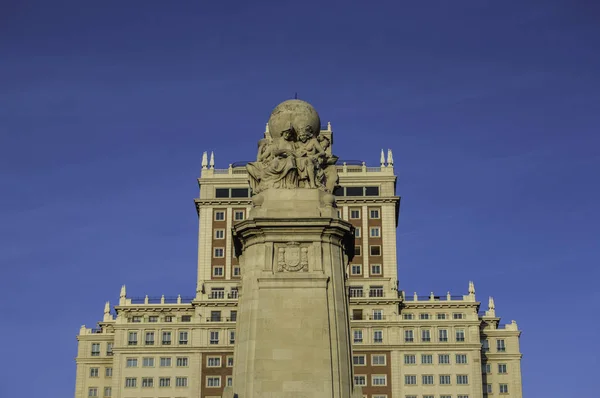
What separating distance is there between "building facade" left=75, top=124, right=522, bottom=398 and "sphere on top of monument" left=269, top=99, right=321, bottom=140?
10774 centimetres

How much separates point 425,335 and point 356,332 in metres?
9.23

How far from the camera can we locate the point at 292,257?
39719mm

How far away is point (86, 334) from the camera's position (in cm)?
16100

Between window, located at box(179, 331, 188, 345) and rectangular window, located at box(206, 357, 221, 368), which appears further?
window, located at box(179, 331, 188, 345)

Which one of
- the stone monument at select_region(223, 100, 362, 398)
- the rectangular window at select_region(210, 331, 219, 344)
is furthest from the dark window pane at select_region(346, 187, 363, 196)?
the stone monument at select_region(223, 100, 362, 398)

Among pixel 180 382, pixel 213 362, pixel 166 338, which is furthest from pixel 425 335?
pixel 166 338

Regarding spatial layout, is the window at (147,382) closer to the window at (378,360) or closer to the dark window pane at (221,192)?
the window at (378,360)

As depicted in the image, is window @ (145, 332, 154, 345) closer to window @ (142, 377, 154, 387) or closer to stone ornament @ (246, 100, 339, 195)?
window @ (142, 377, 154, 387)

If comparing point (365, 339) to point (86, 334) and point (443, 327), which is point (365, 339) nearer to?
point (443, 327)

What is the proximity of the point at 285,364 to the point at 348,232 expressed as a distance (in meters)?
5.51

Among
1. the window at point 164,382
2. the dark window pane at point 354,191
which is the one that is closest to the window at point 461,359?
Result: the dark window pane at point 354,191

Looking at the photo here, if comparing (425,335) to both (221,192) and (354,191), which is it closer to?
(354,191)

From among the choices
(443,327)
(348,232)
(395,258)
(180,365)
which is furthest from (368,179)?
(348,232)

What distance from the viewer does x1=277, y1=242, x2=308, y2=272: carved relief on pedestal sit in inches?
1555
